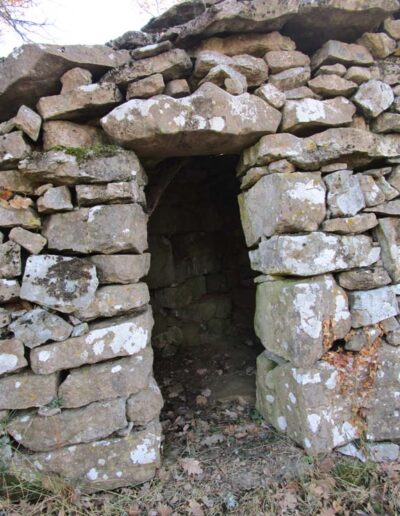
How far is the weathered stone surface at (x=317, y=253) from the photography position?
2.01 m

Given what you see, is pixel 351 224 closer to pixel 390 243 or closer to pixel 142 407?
pixel 390 243

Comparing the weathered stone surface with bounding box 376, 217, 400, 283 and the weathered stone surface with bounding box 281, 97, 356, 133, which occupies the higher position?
the weathered stone surface with bounding box 281, 97, 356, 133

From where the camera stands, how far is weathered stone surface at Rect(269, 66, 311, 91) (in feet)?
6.98

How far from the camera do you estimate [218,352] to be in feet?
12.1

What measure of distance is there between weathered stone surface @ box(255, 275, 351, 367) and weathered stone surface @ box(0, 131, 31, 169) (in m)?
1.73

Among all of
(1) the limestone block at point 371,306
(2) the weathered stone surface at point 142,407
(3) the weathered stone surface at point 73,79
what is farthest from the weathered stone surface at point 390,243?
(3) the weathered stone surface at point 73,79

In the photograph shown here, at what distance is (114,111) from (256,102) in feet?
2.83

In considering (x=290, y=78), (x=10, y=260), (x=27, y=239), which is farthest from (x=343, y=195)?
(x=10, y=260)

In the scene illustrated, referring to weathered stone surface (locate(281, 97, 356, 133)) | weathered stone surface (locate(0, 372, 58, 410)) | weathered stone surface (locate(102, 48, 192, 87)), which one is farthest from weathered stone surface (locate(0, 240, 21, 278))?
weathered stone surface (locate(281, 97, 356, 133))

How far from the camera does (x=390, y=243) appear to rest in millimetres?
2111

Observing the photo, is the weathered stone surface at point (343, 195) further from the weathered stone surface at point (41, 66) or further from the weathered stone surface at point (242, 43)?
the weathered stone surface at point (41, 66)

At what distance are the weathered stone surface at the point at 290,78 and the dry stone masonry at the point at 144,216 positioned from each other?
0.01 metres

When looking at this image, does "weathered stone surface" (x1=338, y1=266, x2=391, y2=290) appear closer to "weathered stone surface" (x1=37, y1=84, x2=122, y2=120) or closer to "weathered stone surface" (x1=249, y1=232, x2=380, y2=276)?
"weathered stone surface" (x1=249, y1=232, x2=380, y2=276)

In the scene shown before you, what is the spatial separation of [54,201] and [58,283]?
473 millimetres
